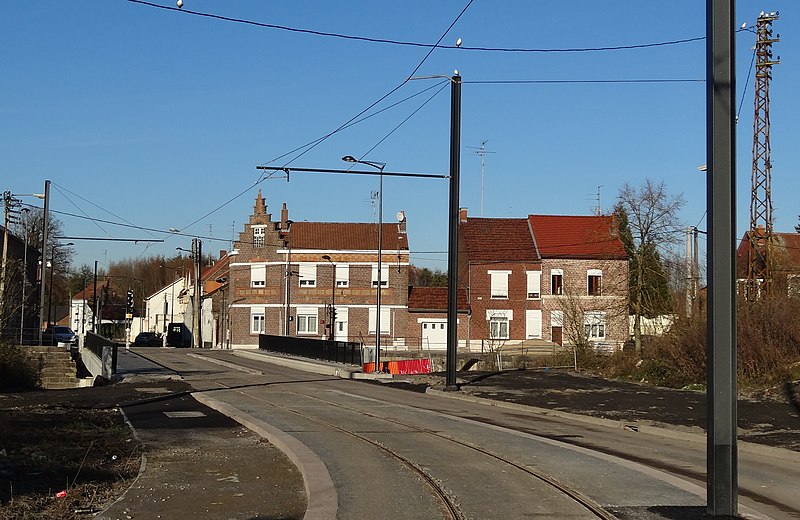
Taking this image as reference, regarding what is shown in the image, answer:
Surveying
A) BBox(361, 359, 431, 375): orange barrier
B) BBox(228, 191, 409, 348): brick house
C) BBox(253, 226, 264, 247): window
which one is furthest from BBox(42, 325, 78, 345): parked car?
BBox(361, 359, 431, 375): orange barrier

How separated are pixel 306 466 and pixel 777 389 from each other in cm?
1616

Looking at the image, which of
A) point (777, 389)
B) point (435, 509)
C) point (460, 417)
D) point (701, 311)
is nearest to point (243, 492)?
point (435, 509)

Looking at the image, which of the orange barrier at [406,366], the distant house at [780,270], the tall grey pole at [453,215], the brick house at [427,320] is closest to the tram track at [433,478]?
the tall grey pole at [453,215]

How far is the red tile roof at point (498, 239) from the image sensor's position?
68.5 m

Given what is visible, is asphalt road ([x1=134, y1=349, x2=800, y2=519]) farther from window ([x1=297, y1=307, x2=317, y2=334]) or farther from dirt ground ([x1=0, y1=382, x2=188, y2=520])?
window ([x1=297, y1=307, x2=317, y2=334])

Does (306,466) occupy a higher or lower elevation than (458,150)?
lower

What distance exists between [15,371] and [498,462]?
101ft

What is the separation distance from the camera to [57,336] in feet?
250

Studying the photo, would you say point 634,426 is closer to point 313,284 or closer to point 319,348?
point 319,348

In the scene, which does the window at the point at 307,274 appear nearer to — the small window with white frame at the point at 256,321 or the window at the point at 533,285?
the small window with white frame at the point at 256,321

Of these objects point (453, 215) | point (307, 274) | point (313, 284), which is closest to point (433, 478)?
point (453, 215)

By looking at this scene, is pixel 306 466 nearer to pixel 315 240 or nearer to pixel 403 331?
pixel 403 331

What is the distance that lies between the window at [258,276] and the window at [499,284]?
19791 mm

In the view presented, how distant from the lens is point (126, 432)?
16.2m
